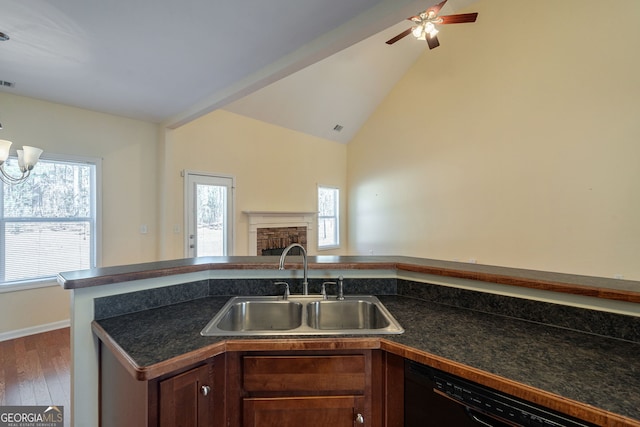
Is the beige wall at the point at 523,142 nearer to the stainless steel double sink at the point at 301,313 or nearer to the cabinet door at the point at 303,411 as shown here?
the stainless steel double sink at the point at 301,313

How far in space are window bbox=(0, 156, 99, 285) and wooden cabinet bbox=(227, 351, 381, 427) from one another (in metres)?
3.55

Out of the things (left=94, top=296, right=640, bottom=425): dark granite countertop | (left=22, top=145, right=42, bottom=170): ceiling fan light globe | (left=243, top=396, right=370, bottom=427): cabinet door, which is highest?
(left=22, top=145, right=42, bottom=170): ceiling fan light globe

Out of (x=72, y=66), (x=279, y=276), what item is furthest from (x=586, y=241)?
(x=72, y=66)

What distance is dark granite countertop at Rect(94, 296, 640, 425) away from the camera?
786 mm

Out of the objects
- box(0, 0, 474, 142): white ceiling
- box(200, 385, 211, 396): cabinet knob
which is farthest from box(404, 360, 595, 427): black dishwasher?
box(0, 0, 474, 142): white ceiling

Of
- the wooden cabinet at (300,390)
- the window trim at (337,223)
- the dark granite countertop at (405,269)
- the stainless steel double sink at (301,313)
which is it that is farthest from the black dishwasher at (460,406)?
the window trim at (337,223)

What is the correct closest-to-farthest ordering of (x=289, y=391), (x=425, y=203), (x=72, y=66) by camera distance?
1. (x=289, y=391)
2. (x=72, y=66)
3. (x=425, y=203)

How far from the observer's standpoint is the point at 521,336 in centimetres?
110

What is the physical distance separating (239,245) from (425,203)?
3418mm

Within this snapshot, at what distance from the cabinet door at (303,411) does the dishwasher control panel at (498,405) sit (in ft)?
1.12

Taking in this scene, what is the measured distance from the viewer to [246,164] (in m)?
4.75

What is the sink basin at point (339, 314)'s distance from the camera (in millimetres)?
1526

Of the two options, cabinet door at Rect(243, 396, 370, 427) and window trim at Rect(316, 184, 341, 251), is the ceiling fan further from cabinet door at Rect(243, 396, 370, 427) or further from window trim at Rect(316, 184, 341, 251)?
cabinet door at Rect(243, 396, 370, 427)

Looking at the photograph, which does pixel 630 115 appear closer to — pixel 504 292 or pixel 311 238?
pixel 504 292
